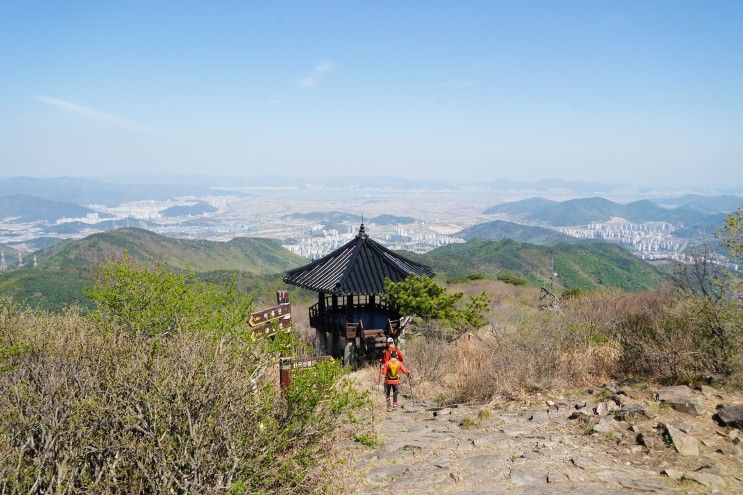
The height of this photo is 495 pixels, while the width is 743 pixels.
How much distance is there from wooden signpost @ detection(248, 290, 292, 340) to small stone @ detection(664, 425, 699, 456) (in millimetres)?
4786

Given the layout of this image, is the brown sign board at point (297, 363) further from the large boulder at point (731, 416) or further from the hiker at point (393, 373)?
the large boulder at point (731, 416)

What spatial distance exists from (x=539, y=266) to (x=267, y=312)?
7970cm

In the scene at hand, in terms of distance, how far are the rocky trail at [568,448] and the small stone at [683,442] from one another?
0.01 m

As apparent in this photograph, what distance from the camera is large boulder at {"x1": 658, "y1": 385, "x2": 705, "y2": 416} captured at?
701cm

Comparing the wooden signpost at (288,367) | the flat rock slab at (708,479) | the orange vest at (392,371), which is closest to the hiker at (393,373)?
the orange vest at (392,371)

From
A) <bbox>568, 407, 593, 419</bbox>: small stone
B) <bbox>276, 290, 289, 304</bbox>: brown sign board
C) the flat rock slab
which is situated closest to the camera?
the flat rock slab

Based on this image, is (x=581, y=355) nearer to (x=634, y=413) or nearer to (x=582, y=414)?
(x=582, y=414)

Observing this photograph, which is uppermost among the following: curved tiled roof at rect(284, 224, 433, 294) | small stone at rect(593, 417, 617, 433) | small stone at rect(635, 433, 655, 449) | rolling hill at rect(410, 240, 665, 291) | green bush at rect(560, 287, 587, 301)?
curved tiled roof at rect(284, 224, 433, 294)

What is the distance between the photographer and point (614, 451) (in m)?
6.17

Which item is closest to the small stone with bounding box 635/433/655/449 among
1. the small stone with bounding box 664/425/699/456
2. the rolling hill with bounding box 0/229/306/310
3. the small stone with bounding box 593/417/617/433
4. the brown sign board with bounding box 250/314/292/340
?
the small stone with bounding box 664/425/699/456

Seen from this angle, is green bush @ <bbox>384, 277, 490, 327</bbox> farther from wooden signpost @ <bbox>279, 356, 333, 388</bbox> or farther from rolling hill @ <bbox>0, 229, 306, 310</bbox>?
rolling hill @ <bbox>0, 229, 306, 310</bbox>

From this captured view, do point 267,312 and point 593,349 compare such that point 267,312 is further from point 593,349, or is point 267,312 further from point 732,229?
point 732,229

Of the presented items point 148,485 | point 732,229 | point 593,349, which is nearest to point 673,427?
point 593,349

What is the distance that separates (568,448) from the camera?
6.32m
